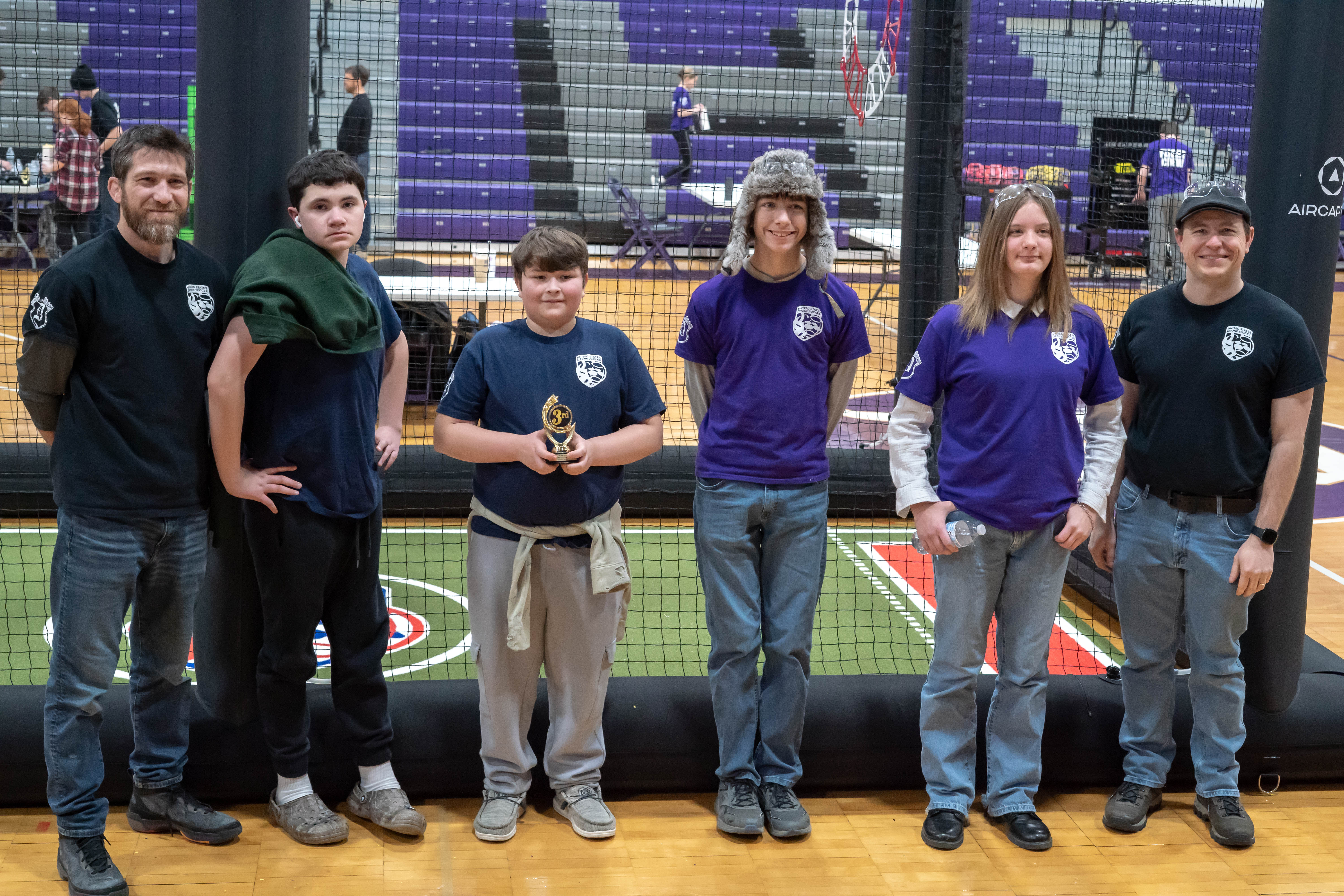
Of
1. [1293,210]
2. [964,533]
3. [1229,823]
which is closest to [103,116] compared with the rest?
[964,533]

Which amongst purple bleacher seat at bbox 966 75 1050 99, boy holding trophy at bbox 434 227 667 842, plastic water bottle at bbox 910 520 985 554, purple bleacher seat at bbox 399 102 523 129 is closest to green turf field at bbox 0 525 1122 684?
boy holding trophy at bbox 434 227 667 842

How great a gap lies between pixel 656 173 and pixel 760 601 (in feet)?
43.7

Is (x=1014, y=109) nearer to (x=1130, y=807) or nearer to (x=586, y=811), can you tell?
(x=1130, y=807)

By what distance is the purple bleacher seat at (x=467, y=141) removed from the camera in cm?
1488

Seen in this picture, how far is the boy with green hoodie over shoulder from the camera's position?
129 inches

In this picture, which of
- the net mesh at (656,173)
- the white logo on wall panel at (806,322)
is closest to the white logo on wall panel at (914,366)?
the white logo on wall panel at (806,322)

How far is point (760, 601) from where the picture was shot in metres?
3.76

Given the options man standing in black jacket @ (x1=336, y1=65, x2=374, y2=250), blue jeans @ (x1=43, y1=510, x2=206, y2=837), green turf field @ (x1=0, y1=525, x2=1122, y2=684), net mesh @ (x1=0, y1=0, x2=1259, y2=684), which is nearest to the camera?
blue jeans @ (x1=43, y1=510, x2=206, y2=837)

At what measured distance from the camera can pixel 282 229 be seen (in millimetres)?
3453

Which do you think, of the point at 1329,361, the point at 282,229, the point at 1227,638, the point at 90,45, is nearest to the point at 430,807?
the point at 282,229

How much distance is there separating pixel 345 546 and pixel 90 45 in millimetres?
8586

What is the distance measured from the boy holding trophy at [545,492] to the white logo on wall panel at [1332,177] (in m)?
2.23

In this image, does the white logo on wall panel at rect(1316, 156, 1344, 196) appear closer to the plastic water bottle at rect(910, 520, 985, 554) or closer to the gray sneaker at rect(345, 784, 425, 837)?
the plastic water bottle at rect(910, 520, 985, 554)

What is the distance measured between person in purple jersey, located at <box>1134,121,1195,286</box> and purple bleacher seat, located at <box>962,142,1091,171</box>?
309 cm
